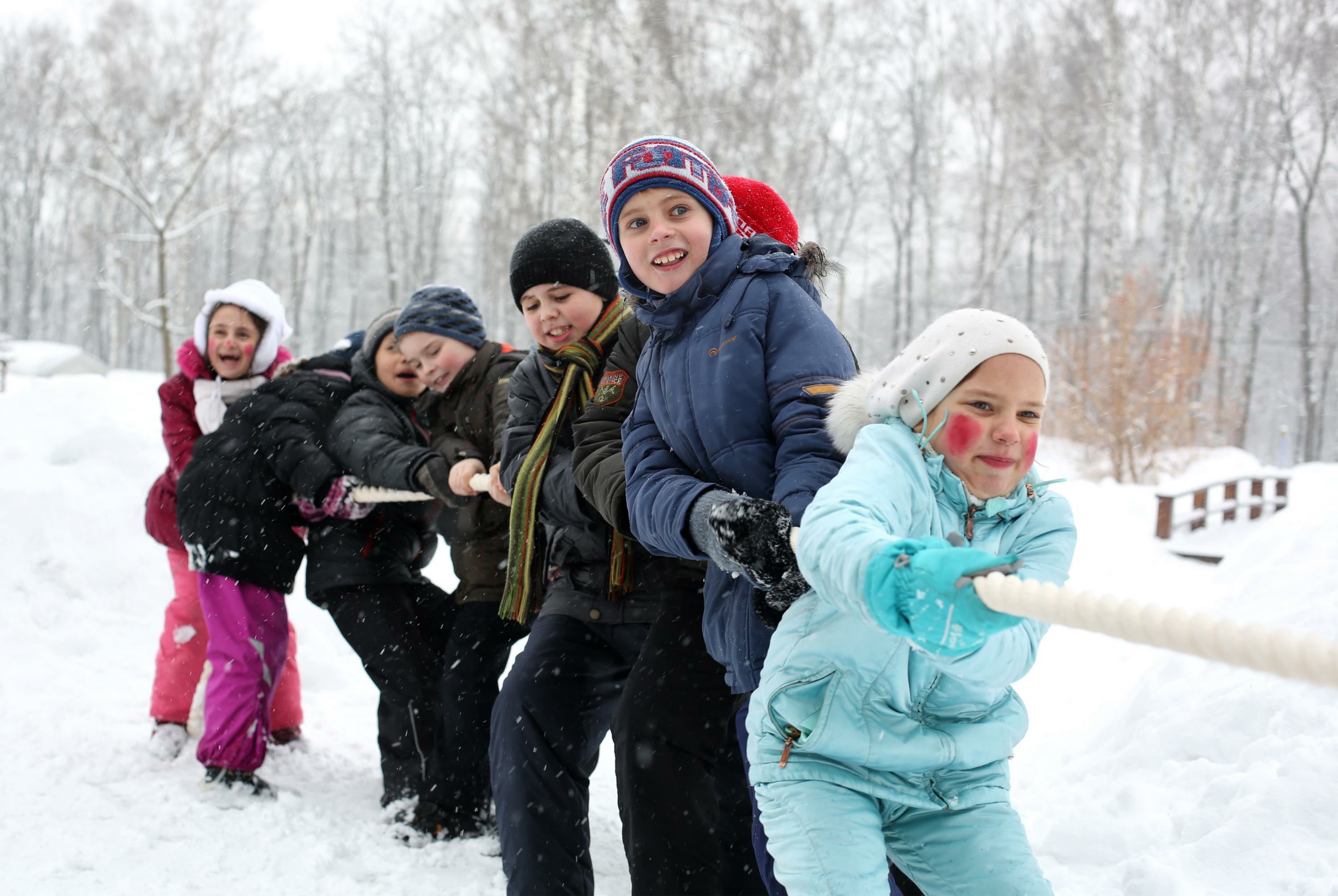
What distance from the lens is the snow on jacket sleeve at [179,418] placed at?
431 cm

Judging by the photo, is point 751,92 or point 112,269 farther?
point 112,269

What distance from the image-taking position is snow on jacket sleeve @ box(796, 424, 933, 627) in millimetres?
1378

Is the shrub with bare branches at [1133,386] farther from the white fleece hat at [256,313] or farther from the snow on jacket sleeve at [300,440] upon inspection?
the snow on jacket sleeve at [300,440]

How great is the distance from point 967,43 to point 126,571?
23.6 m

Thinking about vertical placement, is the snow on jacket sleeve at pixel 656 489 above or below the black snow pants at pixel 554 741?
above

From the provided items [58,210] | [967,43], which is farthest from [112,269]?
[967,43]

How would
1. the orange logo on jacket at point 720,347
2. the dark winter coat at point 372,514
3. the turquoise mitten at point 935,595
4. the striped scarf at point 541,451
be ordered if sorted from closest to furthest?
the turquoise mitten at point 935,595
the orange logo on jacket at point 720,347
the striped scarf at point 541,451
the dark winter coat at point 372,514

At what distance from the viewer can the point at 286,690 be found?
4398 mm

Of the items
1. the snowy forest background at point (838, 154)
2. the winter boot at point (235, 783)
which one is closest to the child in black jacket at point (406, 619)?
the winter boot at point (235, 783)

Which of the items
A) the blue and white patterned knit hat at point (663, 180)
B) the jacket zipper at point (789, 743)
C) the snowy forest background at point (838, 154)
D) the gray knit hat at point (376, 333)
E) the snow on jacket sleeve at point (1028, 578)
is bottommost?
the jacket zipper at point (789, 743)

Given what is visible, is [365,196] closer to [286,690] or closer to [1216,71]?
[1216,71]

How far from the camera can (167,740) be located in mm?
4180

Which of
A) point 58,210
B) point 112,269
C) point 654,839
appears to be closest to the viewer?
point 654,839

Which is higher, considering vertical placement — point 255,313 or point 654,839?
point 255,313
